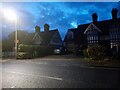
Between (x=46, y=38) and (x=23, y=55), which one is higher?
(x=46, y=38)

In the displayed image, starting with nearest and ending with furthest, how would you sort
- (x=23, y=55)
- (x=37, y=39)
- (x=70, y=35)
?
(x=23, y=55), (x=70, y=35), (x=37, y=39)

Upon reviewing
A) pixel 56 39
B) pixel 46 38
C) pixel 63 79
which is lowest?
pixel 63 79

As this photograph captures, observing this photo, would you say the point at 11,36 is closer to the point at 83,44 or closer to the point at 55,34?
the point at 55,34

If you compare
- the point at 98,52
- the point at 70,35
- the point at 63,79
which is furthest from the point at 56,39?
the point at 63,79

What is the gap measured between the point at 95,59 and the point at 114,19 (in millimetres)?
21124

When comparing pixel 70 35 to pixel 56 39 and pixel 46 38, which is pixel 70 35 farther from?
pixel 46 38

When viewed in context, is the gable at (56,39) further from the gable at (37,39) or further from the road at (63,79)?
the road at (63,79)

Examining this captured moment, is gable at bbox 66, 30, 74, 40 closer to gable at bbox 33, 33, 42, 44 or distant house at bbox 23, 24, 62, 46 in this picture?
distant house at bbox 23, 24, 62, 46

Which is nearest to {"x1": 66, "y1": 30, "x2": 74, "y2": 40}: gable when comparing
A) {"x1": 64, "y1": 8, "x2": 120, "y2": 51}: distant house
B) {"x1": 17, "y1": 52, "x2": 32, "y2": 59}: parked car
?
{"x1": 64, "y1": 8, "x2": 120, "y2": 51}: distant house

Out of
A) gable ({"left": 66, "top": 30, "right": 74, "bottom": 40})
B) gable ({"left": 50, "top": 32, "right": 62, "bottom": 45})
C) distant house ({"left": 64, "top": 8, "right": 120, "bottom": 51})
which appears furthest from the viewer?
gable ({"left": 50, "top": 32, "right": 62, "bottom": 45})

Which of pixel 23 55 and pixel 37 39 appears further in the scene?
pixel 37 39

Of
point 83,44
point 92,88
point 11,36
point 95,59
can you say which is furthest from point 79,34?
point 92,88

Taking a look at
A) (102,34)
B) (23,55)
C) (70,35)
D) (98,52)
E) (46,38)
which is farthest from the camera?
(46,38)

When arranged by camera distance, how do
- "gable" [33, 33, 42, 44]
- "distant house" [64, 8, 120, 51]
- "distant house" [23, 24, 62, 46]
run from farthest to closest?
"gable" [33, 33, 42, 44], "distant house" [23, 24, 62, 46], "distant house" [64, 8, 120, 51]
